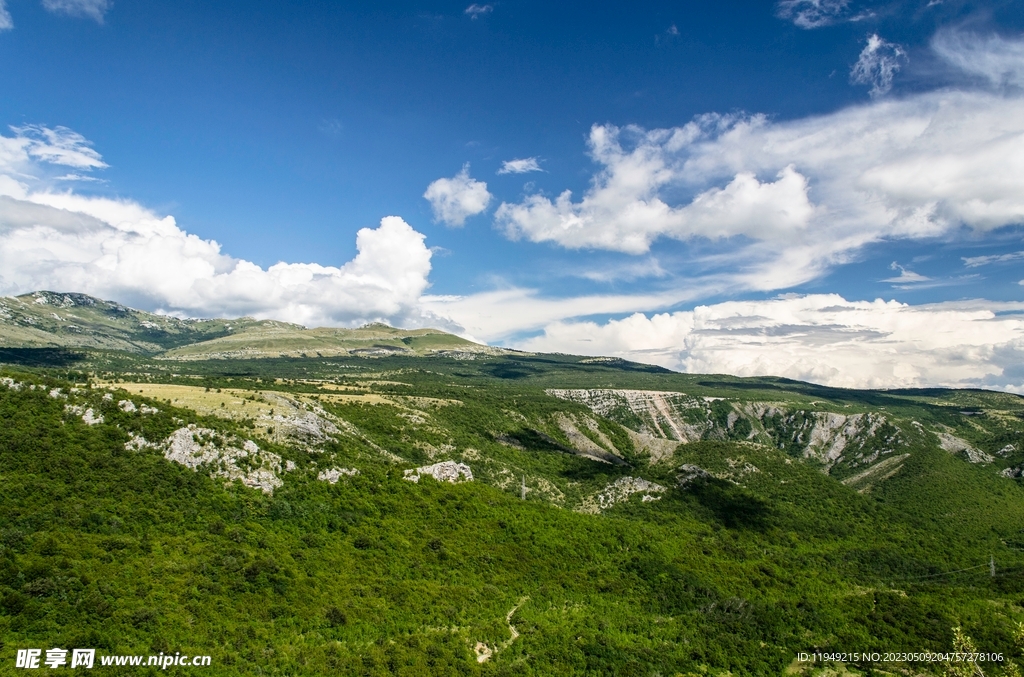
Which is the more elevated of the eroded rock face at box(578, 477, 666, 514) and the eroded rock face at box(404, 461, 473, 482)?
the eroded rock face at box(404, 461, 473, 482)

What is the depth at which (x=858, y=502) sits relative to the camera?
150 m

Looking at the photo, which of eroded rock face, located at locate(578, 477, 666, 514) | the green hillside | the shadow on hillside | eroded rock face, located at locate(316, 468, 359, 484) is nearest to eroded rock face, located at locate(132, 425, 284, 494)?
the green hillside

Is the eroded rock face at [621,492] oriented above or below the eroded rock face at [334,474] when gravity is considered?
below

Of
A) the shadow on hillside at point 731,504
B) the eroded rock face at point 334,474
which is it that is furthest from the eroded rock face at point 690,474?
the eroded rock face at point 334,474

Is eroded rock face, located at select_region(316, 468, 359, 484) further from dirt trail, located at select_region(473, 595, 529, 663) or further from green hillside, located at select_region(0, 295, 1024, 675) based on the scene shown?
dirt trail, located at select_region(473, 595, 529, 663)

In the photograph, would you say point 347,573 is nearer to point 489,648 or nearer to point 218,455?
point 489,648

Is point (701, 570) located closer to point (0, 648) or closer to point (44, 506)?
point (0, 648)

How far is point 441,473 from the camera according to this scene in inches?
3593

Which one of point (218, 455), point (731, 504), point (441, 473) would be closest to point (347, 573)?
point (218, 455)

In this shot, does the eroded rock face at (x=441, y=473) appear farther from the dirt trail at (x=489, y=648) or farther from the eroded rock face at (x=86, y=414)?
the eroded rock face at (x=86, y=414)

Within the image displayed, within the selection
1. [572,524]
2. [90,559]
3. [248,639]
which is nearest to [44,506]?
[90,559]

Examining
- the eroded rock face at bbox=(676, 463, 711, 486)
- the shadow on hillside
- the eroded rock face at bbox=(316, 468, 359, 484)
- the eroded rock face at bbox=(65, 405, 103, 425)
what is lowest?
the shadow on hillside

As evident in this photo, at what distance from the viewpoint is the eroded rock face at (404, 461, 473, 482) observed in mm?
87250

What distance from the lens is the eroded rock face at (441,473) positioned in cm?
8725
